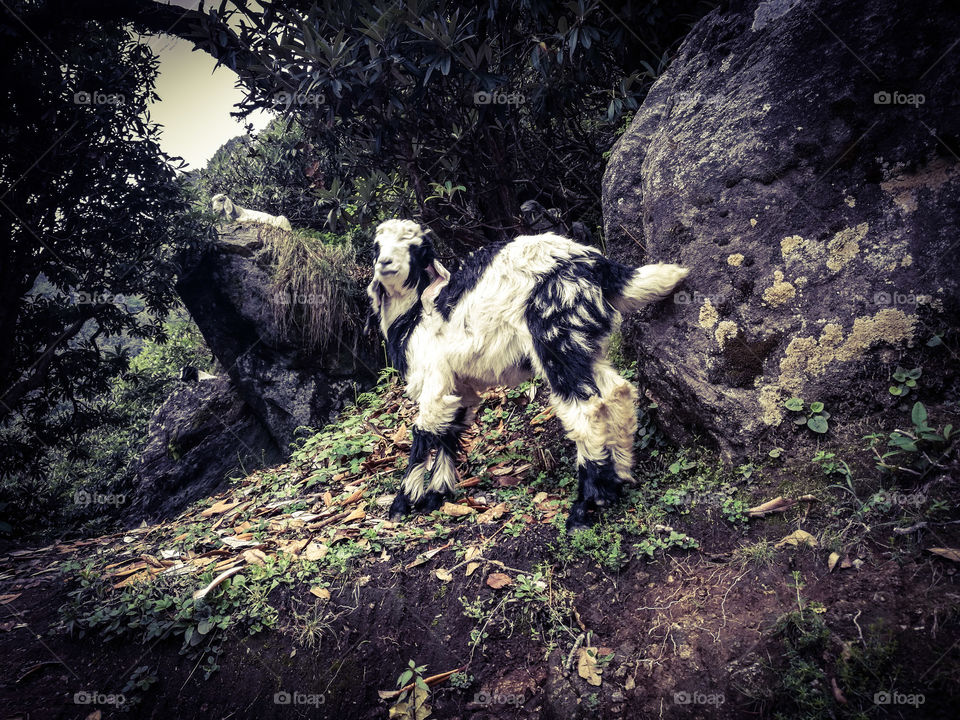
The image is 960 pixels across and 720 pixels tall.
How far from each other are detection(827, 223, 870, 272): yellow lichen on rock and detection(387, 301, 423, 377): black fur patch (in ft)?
8.53

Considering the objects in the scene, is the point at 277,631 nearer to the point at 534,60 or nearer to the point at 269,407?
the point at 269,407

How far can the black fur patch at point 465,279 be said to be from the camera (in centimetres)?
346

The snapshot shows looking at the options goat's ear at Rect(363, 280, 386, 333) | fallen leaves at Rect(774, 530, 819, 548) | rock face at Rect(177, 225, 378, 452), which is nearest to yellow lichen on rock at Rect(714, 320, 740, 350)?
fallen leaves at Rect(774, 530, 819, 548)

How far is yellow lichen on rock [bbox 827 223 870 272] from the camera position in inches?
106

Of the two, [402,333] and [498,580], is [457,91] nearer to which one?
[402,333]

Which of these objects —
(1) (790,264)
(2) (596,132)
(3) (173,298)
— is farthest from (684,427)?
(3) (173,298)

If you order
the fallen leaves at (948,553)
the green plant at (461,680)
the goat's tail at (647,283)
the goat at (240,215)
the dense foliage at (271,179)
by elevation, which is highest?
the dense foliage at (271,179)

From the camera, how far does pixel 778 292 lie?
2865mm

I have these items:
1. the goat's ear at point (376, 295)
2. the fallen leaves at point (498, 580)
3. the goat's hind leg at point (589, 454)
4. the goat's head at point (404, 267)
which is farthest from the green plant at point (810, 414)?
the goat's ear at point (376, 295)

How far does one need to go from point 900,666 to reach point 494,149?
17.0ft

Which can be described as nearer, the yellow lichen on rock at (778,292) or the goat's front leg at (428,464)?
the yellow lichen on rock at (778,292)

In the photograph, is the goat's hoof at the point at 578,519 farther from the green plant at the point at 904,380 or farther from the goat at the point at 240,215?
the goat at the point at 240,215

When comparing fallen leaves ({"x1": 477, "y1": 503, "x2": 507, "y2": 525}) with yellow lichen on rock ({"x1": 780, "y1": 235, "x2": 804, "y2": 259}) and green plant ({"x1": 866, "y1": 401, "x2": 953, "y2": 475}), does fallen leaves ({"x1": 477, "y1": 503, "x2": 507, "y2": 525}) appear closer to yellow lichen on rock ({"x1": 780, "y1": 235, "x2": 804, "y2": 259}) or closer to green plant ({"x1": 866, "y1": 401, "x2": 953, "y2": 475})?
green plant ({"x1": 866, "y1": 401, "x2": 953, "y2": 475})

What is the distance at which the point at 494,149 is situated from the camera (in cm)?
544
